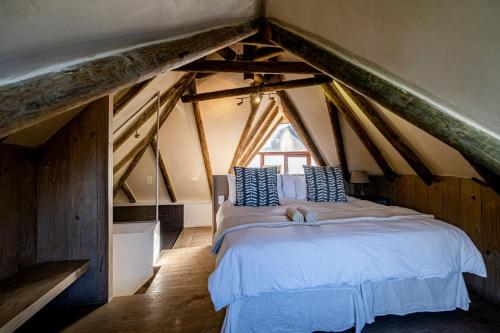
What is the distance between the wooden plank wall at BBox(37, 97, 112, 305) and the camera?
1798 millimetres

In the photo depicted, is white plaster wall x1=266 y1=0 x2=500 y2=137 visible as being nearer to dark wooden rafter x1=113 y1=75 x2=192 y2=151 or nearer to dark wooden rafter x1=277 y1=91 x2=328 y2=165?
dark wooden rafter x1=113 y1=75 x2=192 y2=151

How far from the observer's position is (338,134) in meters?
3.54

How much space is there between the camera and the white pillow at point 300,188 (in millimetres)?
3277

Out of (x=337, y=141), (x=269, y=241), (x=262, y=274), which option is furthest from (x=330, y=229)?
(x=337, y=141)

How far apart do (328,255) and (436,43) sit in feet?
4.28

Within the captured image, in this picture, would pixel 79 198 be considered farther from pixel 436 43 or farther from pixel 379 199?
pixel 379 199

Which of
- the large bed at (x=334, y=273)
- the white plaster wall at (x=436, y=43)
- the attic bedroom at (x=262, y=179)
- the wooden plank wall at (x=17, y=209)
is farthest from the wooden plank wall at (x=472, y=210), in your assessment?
the wooden plank wall at (x=17, y=209)

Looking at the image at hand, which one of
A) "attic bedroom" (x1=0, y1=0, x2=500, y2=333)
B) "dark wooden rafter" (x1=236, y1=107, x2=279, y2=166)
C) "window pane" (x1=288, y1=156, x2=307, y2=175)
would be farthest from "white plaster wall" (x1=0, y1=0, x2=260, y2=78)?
"window pane" (x1=288, y1=156, x2=307, y2=175)

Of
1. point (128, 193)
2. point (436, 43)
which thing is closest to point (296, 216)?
point (436, 43)

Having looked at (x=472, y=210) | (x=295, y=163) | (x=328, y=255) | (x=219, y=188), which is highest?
(x=295, y=163)

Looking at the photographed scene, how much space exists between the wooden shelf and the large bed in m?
0.97

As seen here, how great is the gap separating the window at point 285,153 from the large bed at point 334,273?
5.56 meters

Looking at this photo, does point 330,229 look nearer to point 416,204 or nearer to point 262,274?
point 262,274

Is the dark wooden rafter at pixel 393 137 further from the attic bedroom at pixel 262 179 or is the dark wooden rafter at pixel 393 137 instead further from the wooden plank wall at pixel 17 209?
the wooden plank wall at pixel 17 209
